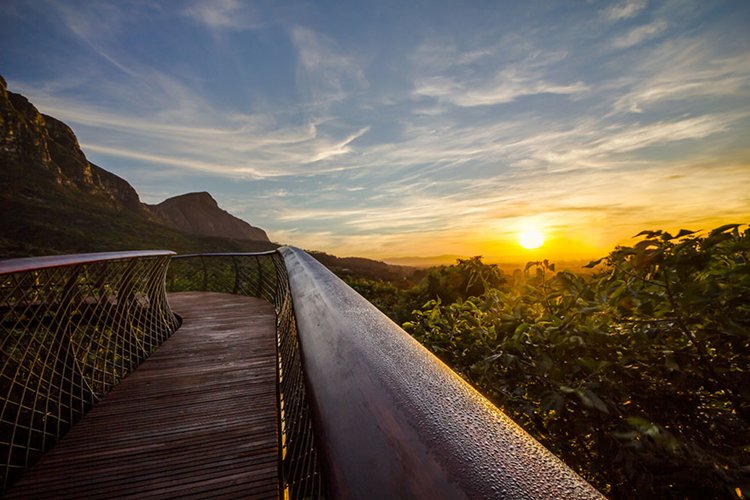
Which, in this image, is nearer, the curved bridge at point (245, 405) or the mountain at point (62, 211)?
the curved bridge at point (245, 405)

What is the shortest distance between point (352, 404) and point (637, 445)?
2.44 feet

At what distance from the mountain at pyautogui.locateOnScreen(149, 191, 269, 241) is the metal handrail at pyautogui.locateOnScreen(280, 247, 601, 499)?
134435mm

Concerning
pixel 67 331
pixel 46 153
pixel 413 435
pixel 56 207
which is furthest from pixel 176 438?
pixel 46 153

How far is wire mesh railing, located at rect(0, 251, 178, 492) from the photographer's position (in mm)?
1978

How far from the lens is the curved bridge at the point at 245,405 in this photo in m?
0.31

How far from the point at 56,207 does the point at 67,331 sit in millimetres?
65911

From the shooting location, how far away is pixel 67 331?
2510 millimetres

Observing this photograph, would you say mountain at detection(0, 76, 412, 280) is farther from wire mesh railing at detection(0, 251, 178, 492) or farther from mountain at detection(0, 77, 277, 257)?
wire mesh railing at detection(0, 251, 178, 492)

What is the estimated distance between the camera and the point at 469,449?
0.98ft

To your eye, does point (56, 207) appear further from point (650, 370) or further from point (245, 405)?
point (650, 370)

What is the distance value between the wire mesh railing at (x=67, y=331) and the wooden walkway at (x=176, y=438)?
17cm

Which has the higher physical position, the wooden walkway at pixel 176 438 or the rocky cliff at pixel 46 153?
the rocky cliff at pixel 46 153

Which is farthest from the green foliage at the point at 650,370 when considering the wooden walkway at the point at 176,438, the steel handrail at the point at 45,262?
the steel handrail at the point at 45,262

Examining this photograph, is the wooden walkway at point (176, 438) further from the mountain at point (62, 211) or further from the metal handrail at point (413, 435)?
the mountain at point (62, 211)
